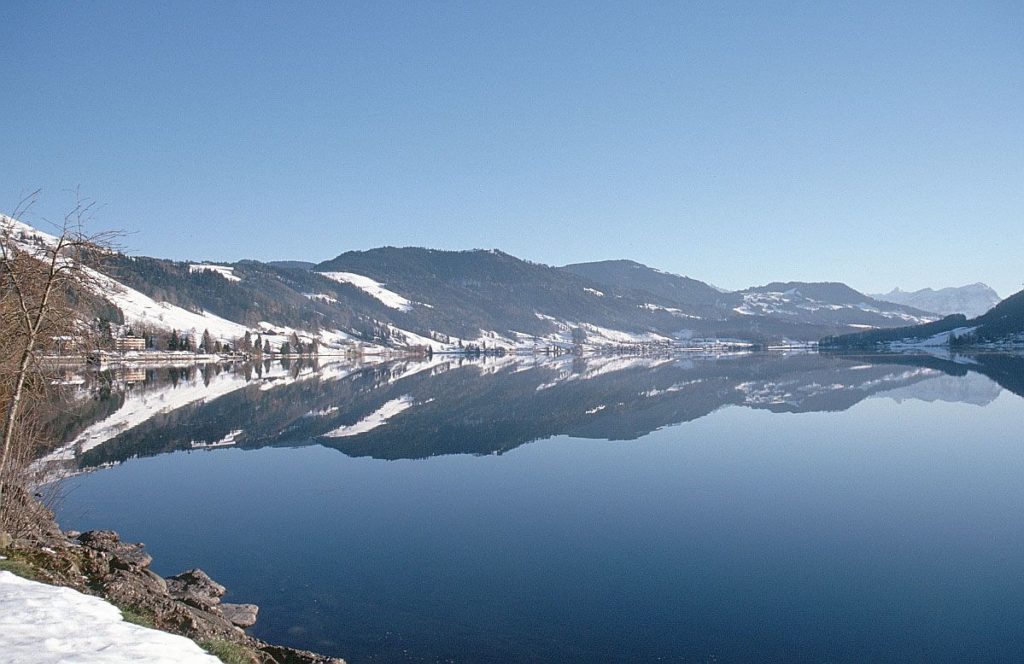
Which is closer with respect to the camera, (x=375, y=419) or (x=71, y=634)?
(x=71, y=634)

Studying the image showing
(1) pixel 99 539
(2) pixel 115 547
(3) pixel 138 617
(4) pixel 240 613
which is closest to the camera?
(3) pixel 138 617

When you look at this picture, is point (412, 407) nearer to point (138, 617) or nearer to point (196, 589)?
point (196, 589)

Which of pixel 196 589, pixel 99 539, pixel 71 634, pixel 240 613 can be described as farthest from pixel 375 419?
pixel 71 634

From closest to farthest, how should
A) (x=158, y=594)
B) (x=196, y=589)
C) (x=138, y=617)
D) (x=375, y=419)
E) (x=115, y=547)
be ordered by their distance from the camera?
1. (x=138, y=617)
2. (x=158, y=594)
3. (x=196, y=589)
4. (x=115, y=547)
5. (x=375, y=419)

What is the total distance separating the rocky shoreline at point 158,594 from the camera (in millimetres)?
10852

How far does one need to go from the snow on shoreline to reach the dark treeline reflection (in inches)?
438

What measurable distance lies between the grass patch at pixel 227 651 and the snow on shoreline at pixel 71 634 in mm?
340

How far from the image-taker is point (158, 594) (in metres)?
12.7

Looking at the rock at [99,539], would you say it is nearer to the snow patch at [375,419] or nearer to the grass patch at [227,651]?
the grass patch at [227,651]

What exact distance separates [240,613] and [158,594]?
1.78 m

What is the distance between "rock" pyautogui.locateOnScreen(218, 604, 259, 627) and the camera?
13448 millimetres

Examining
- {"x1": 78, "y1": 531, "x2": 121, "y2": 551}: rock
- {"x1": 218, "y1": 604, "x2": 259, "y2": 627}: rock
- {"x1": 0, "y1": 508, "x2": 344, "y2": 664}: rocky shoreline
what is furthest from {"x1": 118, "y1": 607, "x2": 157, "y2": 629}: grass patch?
{"x1": 78, "y1": 531, "x2": 121, "y2": 551}: rock

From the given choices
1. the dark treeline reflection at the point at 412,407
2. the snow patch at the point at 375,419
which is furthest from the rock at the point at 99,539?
the snow patch at the point at 375,419

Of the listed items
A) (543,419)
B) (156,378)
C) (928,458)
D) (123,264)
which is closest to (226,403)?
(543,419)
